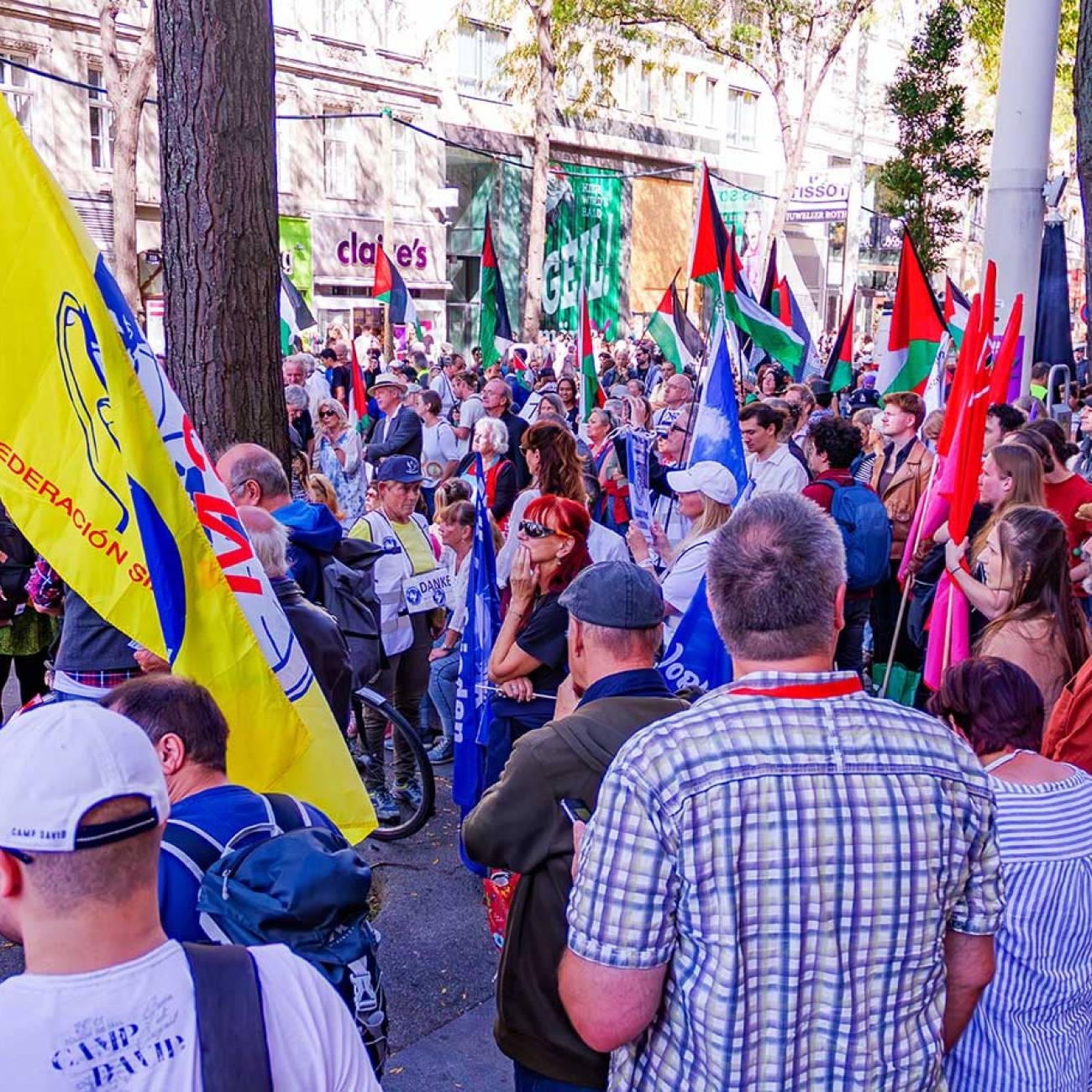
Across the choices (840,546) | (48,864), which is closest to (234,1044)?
(48,864)

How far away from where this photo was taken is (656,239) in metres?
43.2

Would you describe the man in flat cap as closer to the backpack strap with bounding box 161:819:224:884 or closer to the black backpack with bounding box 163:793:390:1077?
the black backpack with bounding box 163:793:390:1077

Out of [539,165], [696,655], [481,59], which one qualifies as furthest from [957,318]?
[481,59]

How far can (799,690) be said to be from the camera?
2.08 meters

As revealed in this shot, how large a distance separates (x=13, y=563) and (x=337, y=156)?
1062 inches

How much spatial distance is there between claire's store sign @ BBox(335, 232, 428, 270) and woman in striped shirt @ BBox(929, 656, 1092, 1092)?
2881cm

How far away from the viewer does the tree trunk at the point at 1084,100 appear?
19.9 ft

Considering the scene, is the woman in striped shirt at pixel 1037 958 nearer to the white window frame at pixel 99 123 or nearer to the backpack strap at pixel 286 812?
the backpack strap at pixel 286 812

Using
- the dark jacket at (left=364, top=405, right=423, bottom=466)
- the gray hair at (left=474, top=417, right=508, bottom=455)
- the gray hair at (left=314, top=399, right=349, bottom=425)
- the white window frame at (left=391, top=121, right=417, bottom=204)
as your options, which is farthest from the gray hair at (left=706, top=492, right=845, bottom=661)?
the white window frame at (left=391, top=121, right=417, bottom=204)

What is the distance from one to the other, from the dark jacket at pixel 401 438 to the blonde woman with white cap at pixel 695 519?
5121 mm

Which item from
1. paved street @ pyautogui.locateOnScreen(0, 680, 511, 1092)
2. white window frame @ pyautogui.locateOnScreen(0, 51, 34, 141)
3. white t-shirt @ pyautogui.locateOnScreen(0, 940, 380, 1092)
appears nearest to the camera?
white t-shirt @ pyautogui.locateOnScreen(0, 940, 380, 1092)

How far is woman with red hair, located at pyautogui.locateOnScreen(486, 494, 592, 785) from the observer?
4473 millimetres

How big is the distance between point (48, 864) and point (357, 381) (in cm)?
1150

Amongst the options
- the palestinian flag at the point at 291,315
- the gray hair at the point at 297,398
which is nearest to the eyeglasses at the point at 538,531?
the gray hair at the point at 297,398
